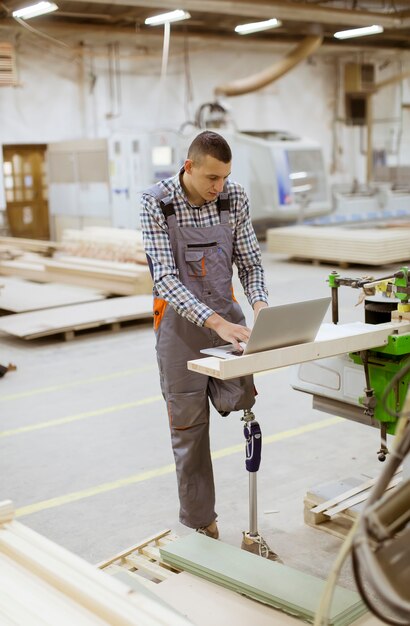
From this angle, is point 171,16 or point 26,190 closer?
point 171,16

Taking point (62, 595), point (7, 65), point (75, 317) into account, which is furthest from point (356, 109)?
point (62, 595)

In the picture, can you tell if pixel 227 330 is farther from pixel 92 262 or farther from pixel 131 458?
pixel 92 262

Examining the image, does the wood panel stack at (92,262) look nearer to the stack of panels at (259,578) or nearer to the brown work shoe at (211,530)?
the brown work shoe at (211,530)

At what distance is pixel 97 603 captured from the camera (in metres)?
2.29

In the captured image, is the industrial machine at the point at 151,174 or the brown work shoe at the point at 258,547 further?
the industrial machine at the point at 151,174

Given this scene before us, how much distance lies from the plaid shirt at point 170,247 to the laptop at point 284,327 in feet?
1.05

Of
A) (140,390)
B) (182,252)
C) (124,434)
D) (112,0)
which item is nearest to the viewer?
(182,252)

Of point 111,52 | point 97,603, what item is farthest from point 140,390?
point 111,52

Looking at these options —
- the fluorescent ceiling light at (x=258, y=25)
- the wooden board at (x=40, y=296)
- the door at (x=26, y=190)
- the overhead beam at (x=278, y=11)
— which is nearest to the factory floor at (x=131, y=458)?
the wooden board at (x=40, y=296)

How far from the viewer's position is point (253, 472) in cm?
355

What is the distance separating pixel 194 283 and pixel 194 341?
26cm

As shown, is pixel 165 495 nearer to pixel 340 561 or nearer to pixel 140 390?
pixel 140 390

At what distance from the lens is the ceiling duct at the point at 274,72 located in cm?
1581

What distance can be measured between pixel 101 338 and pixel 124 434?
10.2 ft
